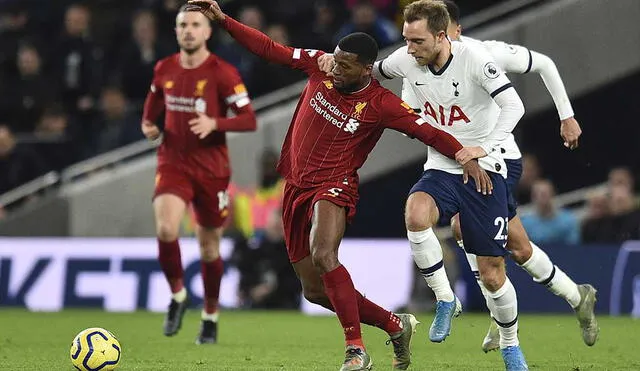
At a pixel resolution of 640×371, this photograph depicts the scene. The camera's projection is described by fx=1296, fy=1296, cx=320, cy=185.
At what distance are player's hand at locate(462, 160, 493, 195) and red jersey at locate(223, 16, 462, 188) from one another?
12cm

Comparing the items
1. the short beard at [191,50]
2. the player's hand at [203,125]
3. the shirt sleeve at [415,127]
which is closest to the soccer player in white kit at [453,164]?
the shirt sleeve at [415,127]

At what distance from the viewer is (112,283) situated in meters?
14.9

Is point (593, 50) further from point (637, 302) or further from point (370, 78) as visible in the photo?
point (370, 78)

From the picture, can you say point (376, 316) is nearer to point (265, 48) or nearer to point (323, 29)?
point (265, 48)

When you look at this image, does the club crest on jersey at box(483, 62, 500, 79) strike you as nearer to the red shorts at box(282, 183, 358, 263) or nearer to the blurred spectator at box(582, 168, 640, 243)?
the red shorts at box(282, 183, 358, 263)

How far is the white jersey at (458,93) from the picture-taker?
812cm

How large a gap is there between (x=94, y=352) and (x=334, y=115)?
205 centimetres

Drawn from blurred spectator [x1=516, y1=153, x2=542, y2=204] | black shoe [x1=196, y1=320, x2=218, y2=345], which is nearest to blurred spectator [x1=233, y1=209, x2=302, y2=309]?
blurred spectator [x1=516, y1=153, x2=542, y2=204]

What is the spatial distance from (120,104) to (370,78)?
8819mm

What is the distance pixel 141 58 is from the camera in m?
17.0

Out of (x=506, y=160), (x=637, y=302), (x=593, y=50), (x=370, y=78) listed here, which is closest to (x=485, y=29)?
(x=593, y=50)

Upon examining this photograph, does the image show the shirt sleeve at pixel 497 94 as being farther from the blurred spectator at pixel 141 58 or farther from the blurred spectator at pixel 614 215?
the blurred spectator at pixel 141 58

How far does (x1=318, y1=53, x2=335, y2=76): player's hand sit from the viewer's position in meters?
8.09

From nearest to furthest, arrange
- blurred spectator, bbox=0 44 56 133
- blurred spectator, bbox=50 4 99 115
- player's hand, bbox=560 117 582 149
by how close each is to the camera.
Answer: player's hand, bbox=560 117 582 149 → blurred spectator, bbox=0 44 56 133 → blurred spectator, bbox=50 4 99 115
